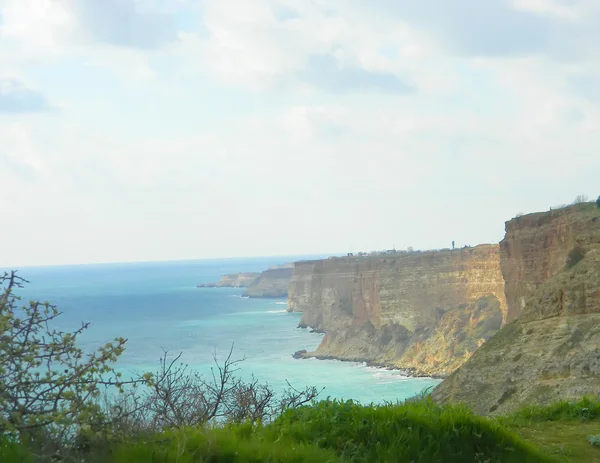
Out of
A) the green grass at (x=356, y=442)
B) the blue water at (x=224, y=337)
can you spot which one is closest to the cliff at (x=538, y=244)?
the blue water at (x=224, y=337)

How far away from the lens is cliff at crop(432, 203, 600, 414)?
24.0 m

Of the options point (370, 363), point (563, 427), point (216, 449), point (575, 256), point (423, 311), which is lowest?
point (370, 363)

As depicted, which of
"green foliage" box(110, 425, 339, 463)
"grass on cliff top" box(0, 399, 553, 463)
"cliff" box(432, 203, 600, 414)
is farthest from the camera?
"cliff" box(432, 203, 600, 414)

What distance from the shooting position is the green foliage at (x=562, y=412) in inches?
364

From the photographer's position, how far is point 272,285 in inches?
7500

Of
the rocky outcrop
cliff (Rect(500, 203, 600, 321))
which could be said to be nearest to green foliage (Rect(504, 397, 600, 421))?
cliff (Rect(500, 203, 600, 321))

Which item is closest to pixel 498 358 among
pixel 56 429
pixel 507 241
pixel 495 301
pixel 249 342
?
pixel 507 241

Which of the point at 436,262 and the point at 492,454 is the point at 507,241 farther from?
the point at 492,454

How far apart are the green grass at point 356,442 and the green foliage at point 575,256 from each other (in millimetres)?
24473

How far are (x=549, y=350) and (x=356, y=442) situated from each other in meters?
21.6

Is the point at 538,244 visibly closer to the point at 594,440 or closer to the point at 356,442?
the point at 594,440

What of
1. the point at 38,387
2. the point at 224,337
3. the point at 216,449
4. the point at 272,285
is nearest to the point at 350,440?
the point at 216,449

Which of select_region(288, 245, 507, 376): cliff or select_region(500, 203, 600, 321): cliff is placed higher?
select_region(500, 203, 600, 321): cliff

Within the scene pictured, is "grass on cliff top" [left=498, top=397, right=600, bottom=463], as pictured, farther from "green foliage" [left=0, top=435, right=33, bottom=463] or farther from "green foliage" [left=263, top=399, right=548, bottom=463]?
"green foliage" [left=0, top=435, right=33, bottom=463]
